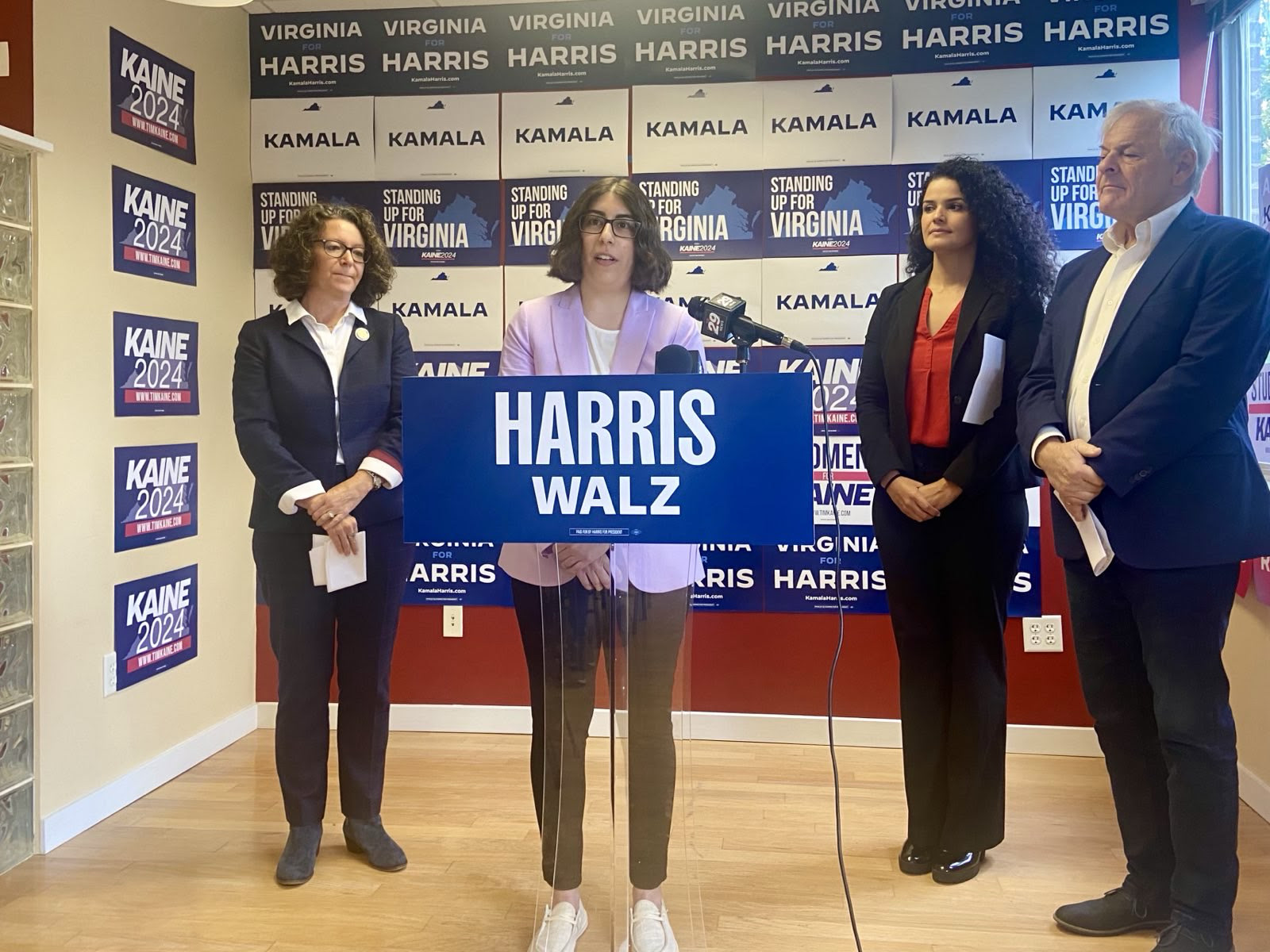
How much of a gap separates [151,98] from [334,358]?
1204 millimetres

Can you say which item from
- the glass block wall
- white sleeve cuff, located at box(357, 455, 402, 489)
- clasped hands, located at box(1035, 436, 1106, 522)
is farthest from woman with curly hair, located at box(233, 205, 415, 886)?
clasped hands, located at box(1035, 436, 1106, 522)

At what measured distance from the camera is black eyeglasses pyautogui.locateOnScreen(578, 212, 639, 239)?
1755mm

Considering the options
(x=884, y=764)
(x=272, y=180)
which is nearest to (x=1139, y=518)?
(x=884, y=764)

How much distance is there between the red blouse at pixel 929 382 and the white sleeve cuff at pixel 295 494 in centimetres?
145

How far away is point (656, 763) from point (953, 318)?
4.57 ft

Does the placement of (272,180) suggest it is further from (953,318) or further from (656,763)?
(656,763)

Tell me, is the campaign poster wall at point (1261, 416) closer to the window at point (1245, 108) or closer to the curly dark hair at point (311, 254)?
the window at point (1245, 108)

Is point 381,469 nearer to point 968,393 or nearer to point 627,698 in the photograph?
point 627,698

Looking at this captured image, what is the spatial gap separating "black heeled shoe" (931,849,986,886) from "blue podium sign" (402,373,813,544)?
1.46 metres

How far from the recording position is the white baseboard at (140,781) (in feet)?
8.35

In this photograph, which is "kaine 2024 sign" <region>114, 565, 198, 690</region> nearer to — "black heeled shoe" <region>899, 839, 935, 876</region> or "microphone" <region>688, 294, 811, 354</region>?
"microphone" <region>688, 294, 811, 354</region>

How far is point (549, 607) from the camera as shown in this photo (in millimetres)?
1513

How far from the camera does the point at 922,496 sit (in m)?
2.28

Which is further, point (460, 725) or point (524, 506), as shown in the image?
point (460, 725)
